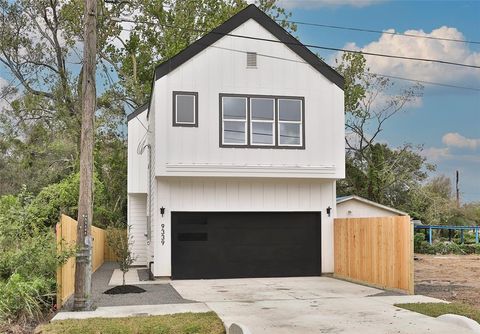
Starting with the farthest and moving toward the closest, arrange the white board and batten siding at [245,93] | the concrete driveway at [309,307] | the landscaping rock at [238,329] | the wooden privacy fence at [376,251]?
the white board and batten siding at [245,93] < the wooden privacy fence at [376,251] < the concrete driveway at [309,307] < the landscaping rock at [238,329]

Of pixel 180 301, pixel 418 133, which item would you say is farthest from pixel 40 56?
pixel 180 301

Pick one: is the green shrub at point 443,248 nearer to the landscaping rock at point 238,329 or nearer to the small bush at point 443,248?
the small bush at point 443,248

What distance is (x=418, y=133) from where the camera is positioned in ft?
116

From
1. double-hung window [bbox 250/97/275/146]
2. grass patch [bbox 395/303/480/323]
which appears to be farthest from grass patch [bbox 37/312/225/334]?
double-hung window [bbox 250/97/275/146]

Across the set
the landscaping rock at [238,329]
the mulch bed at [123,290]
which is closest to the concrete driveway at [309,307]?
the landscaping rock at [238,329]

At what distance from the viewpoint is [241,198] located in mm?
17828

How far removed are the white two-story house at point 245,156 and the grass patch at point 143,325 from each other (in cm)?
702

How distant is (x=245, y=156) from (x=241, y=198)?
1.41 meters

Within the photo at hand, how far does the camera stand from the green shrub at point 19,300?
1039 cm

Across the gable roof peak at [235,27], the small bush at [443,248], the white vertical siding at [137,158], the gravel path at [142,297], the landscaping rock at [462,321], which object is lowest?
the small bush at [443,248]

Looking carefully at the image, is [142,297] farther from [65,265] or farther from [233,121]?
[233,121]

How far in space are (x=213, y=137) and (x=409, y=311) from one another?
8345 mm

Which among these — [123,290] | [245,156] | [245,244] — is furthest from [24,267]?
[245,244]

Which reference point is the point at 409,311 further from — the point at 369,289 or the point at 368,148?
the point at 368,148
